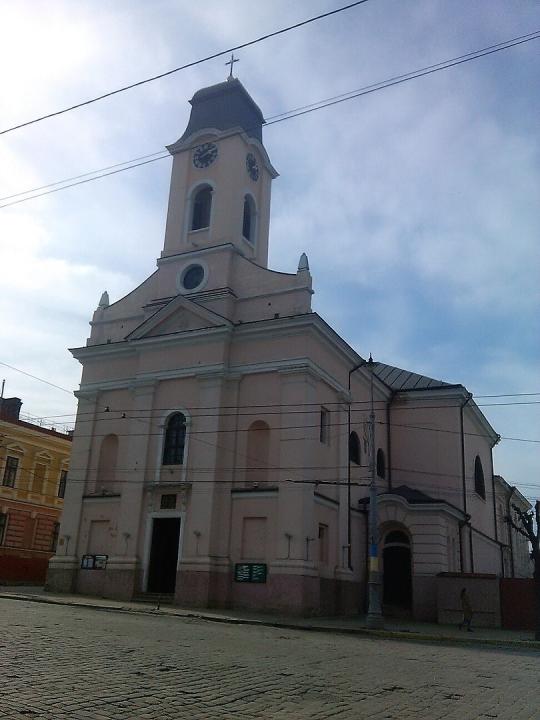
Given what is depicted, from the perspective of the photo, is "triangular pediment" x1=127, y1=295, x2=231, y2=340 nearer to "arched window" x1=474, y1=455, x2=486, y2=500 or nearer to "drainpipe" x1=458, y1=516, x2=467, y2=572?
"drainpipe" x1=458, y1=516, x2=467, y2=572

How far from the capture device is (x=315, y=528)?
2634 cm

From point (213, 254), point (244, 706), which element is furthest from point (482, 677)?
point (213, 254)

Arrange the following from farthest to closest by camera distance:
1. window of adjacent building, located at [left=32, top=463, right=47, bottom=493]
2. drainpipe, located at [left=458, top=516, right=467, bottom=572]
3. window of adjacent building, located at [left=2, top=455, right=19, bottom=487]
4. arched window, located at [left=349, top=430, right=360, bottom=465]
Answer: window of adjacent building, located at [left=32, top=463, right=47, bottom=493] → window of adjacent building, located at [left=2, top=455, right=19, bottom=487] → drainpipe, located at [left=458, top=516, right=467, bottom=572] → arched window, located at [left=349, top=430, right=360, bottom=465]

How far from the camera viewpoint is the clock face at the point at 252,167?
3403cm

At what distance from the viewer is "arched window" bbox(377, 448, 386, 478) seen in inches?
1340

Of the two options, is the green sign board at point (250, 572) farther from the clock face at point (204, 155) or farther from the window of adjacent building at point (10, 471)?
the window of adjacent building at point (10, 471)

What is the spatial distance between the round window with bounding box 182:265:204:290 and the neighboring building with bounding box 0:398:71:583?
54.2 feet

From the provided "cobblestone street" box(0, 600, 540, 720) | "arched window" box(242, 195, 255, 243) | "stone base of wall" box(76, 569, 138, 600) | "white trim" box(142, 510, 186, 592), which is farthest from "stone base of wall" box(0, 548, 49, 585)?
"cobblestone street" box(0, 600, 540, 720)

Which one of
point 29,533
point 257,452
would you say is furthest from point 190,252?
point 29,533

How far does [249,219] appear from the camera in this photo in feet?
113

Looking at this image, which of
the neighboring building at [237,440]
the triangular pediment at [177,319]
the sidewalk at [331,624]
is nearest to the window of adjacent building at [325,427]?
the neighboring building at [237,440]

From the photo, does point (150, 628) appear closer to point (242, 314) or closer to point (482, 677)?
point (482, 677)

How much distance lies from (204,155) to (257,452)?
608 inches

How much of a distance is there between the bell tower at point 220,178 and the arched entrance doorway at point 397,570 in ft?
47.4
